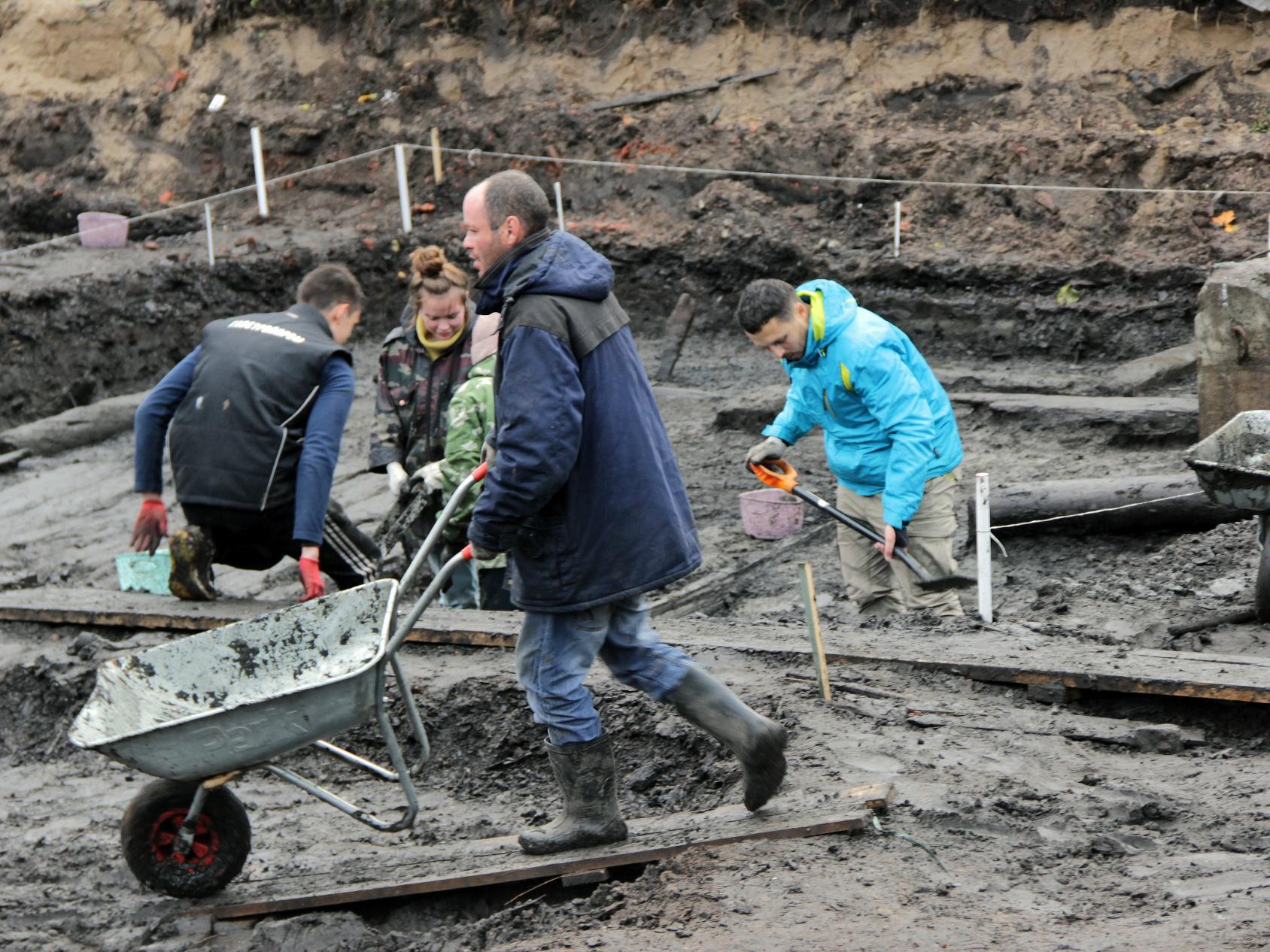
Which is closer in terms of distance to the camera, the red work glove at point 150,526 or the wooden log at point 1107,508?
the red work glove at point 150,526

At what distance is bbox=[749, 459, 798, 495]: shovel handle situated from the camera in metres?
5.88

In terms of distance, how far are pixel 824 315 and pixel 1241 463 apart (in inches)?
71.7

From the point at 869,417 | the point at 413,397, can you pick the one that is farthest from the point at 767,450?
the point at 413,397

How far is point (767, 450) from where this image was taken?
5.92 meters

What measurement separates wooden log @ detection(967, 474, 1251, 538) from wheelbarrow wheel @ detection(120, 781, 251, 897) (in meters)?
4.55

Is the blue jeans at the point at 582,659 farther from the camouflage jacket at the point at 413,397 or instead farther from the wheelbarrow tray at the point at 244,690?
the camouflage jacket at the point at 413,397

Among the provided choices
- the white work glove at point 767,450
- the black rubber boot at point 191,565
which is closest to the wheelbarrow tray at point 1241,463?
the white work glove at point 767,450

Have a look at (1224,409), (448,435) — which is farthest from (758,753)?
(1224,409)

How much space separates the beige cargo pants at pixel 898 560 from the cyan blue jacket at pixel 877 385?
21cm

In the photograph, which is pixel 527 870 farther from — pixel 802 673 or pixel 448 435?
pixel 448 435

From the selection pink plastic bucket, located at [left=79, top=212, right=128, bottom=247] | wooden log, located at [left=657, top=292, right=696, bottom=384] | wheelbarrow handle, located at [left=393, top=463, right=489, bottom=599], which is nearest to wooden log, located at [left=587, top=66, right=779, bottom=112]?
wooden log, located at [left=657, top=292, right=696, bottom=384]

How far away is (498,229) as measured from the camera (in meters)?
3.65

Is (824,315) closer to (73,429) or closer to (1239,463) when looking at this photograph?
(1239,463)

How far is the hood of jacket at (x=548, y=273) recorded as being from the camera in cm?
358
